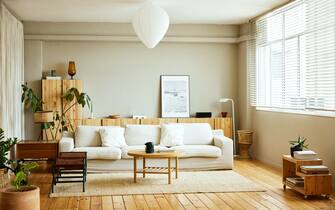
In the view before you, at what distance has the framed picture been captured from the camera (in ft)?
32.0

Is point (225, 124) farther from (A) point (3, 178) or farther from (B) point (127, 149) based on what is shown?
(A) point (3, 178)

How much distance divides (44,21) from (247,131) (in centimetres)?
447

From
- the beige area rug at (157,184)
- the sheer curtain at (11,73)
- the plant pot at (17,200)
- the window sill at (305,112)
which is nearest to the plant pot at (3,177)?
the beige area rug at (157,184)

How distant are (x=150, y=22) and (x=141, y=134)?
198 centimetres

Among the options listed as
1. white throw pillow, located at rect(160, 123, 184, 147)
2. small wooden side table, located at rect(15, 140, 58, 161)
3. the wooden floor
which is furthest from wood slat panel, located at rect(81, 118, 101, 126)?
the wooden floor

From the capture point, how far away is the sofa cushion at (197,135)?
325 inches

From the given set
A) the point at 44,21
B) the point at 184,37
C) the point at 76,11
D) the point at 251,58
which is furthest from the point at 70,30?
the point at 251,58

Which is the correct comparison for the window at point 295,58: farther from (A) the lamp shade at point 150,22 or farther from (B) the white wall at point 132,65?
(A) the lamp shade at point 150,22

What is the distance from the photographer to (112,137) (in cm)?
786

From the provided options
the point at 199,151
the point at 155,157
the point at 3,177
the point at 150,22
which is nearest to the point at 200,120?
the point at 199,151

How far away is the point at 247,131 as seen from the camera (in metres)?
9.21

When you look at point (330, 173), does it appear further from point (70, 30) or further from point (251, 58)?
point (70, 30)

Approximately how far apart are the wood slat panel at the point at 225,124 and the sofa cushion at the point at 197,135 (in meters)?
1.09

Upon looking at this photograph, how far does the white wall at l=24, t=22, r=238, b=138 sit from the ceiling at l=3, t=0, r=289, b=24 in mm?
296
